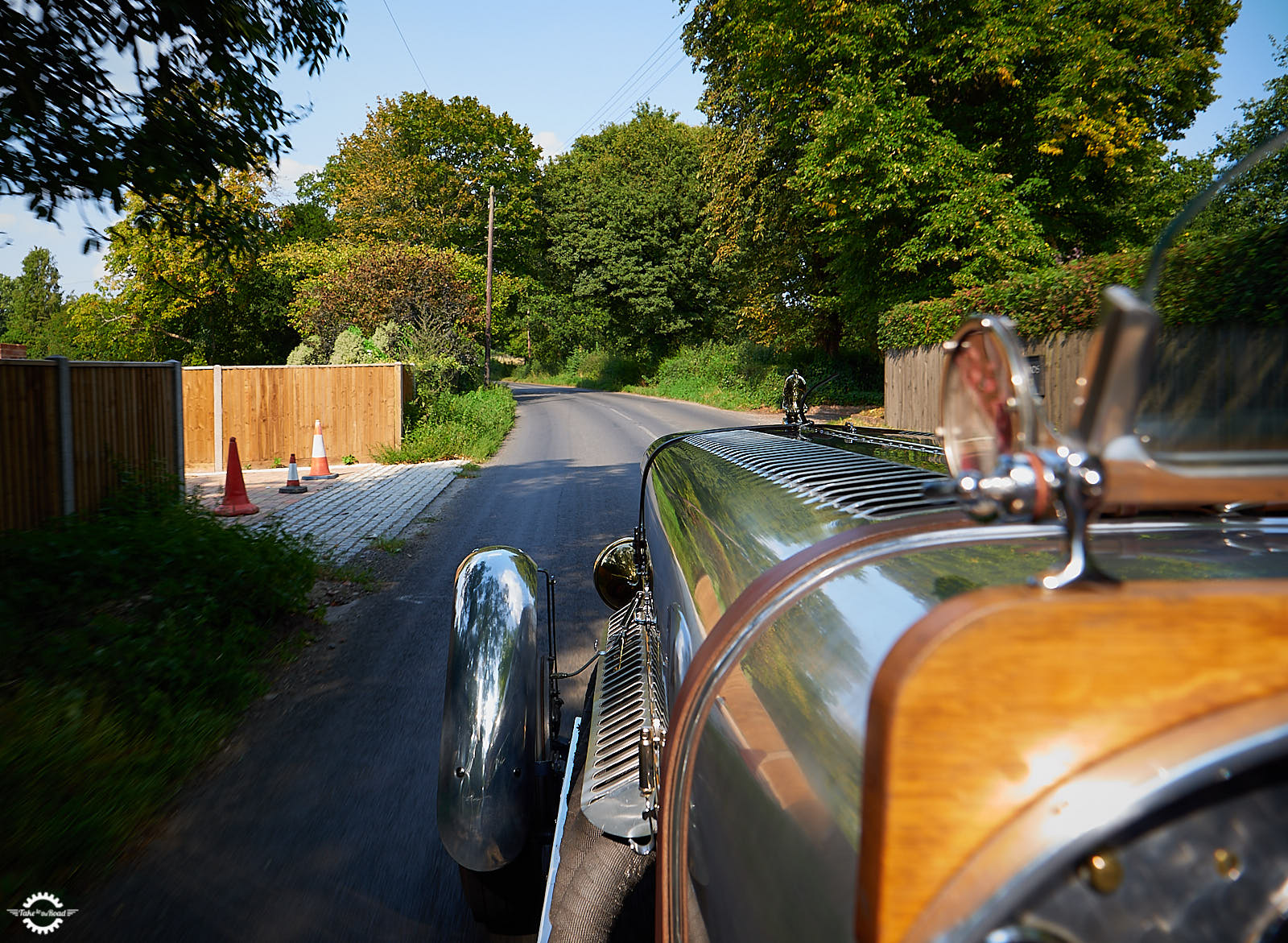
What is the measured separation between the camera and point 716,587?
5.05 ft

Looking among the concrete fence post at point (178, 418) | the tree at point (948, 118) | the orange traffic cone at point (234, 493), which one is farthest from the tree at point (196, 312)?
the concrete fence post at point (178, 418)

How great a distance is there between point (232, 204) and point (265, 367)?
39.1 ft

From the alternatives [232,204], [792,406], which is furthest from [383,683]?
[232,204]

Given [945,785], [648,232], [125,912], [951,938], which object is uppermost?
Answer: [648,232]

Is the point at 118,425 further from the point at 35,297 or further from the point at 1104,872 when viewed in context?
the point at 35,297

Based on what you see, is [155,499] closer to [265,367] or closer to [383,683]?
[383,683]

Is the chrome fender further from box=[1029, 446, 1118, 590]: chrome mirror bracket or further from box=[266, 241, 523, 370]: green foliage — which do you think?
box=[266, 241, 523, 370]: green foliage

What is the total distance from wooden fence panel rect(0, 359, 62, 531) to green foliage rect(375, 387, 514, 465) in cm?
979

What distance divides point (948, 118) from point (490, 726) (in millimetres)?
18911

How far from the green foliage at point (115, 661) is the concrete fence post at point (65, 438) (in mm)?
458

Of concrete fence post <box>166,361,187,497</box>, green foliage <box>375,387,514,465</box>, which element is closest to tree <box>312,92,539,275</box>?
green foliage <box>375,387,514,465</box>

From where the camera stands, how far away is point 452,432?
57.0 ft

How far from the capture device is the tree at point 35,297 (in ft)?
217

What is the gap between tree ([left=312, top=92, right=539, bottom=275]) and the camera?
39469mm
